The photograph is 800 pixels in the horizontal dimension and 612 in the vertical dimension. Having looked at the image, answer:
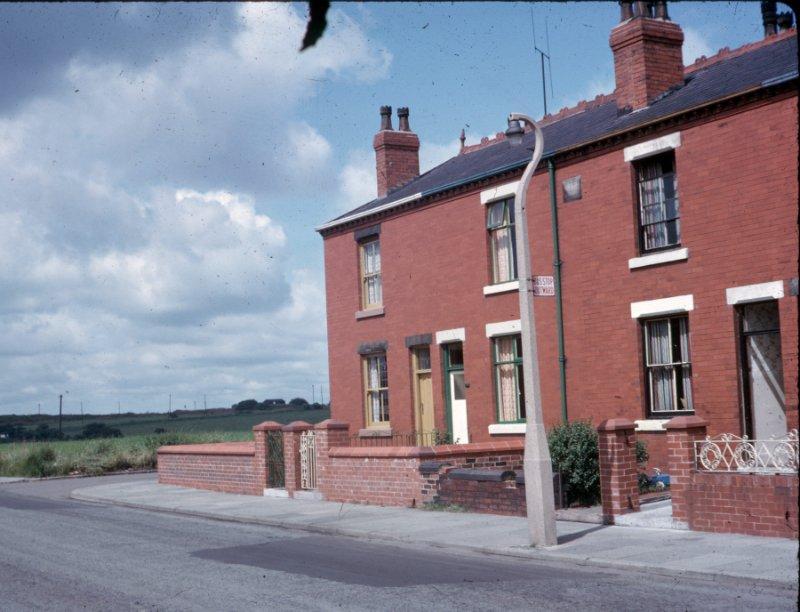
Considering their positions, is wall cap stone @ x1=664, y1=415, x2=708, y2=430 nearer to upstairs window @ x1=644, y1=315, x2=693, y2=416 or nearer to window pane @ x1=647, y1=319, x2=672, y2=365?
upstairs window @ x1=644, y1=315, x2=693, y2=416

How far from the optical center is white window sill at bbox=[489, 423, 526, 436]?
21875 millimetres

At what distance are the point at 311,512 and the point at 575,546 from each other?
7.35 meters

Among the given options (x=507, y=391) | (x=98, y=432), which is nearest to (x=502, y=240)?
(x=507, y=391)

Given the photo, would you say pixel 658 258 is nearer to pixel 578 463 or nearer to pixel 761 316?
pixel 761 316

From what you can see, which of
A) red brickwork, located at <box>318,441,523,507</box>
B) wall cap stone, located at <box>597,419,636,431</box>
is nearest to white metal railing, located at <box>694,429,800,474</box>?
wall cap stone, located at <box>597,419,636,431</box>

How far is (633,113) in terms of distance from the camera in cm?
2036

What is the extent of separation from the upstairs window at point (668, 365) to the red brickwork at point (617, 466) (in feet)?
13.0

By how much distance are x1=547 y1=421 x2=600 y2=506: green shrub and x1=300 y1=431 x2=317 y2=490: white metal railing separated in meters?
6.95

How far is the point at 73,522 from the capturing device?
1900 centimetres

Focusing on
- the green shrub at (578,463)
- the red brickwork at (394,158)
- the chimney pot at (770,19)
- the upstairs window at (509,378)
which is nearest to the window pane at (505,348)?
the upstairs window at (509,378)

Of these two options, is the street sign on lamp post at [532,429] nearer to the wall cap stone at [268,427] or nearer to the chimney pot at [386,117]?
the wall cap stone at [268,427]

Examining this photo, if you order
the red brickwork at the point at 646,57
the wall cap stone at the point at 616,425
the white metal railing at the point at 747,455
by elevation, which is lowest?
the white metal railing at the point at 747,455

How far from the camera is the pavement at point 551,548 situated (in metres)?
10.8

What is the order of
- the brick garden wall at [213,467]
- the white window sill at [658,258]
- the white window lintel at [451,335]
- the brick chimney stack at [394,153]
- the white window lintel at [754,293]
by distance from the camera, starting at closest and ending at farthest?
the white window lintel at [754,293], the white window sill at [658,258], the white window lintel at [451,335], the brick garden wall at [213,467], the brick chimney stack at [394,153]
